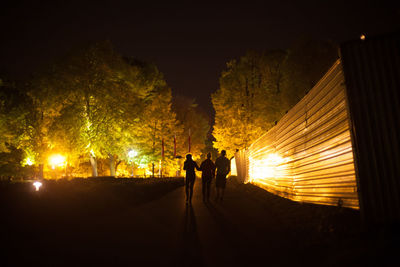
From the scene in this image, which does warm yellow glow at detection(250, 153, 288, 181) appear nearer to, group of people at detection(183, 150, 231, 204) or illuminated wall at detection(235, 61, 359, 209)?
illuminated wall at detection(235, 61, 359, 209)

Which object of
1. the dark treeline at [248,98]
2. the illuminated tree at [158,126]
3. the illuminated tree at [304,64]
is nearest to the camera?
the illuminated tree at [304,64]

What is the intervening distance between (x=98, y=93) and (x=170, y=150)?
13248 millimetres

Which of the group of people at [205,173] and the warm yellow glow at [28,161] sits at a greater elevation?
the warm yellow glow at [28,161]

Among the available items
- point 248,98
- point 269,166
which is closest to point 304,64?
point 248,98

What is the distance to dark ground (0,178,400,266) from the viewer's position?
381 centimetres

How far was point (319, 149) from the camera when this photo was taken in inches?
238

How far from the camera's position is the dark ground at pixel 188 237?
3807 mm

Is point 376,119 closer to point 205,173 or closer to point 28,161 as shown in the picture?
point 205,173

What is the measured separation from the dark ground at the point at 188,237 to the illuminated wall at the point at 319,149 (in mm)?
396

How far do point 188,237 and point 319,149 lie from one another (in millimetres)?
3449

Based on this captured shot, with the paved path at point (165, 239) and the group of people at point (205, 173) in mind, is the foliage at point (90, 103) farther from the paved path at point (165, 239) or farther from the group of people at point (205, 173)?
the paved path at point (165, 239)

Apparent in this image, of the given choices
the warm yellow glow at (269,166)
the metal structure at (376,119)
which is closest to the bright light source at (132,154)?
the warm yellow glow at (269,166)

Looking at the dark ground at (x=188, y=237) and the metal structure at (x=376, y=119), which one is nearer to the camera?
the dark ground at (x=188, y=237)

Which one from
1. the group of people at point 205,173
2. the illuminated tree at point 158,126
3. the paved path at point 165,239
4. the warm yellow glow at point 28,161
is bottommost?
the paved path at point 165,239
